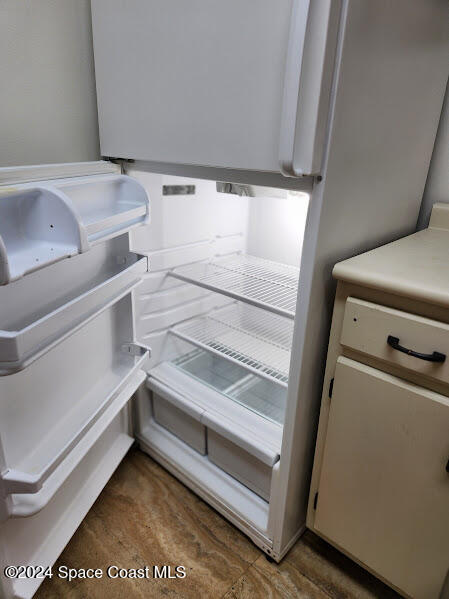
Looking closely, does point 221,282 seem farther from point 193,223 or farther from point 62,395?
point 62,395

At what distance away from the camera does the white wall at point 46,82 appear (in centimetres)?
104

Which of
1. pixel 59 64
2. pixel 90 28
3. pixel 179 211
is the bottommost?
pixel 179 211

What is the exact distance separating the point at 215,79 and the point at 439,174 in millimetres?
884

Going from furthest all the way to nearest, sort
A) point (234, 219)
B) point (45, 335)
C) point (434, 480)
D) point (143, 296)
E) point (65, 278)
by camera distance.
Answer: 1. point (234, 219)
2. point (143, 296)
3. point (65, 278)
4. point (434, 480)
5. point (45, 335)

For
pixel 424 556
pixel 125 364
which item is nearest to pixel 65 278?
pixel 125 364

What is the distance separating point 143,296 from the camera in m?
1.53

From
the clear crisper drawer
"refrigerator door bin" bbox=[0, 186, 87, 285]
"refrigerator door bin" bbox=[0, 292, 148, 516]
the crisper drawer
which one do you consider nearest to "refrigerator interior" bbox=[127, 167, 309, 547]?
the clear crisper drawer

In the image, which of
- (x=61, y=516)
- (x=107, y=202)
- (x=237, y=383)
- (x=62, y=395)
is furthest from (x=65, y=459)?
(x=237, y=383)

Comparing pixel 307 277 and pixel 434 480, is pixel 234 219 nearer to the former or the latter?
pixel 307 277

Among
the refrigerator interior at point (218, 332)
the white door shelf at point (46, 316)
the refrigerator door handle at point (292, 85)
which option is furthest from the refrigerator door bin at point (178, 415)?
the refrigerator door handle at point (292, 85)

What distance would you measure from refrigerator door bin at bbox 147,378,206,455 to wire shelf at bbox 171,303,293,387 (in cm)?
22

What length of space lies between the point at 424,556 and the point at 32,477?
0.97 metres

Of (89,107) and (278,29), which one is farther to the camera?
(89,107)

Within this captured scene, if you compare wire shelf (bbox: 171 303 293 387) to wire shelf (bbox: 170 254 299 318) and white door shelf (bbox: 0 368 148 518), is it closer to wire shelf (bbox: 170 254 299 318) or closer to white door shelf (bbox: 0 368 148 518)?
wire shelf (bbox: 170 254 299 318)
